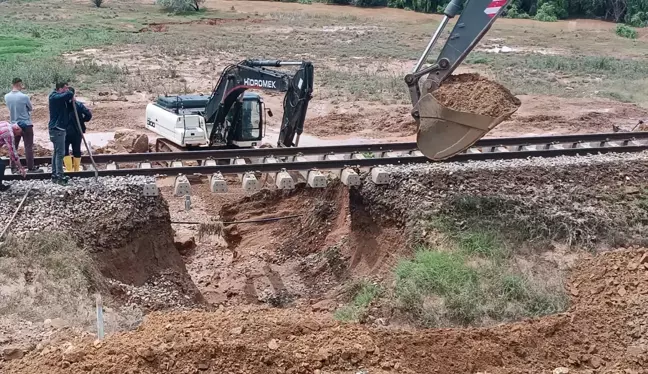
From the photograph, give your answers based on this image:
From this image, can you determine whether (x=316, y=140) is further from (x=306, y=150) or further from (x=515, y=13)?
(x=515, y=13)

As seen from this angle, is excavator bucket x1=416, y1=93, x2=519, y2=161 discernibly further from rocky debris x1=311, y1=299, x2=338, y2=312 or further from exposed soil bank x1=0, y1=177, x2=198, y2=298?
exposed soil bank x1=0, y1=177, x2=198, y2=298

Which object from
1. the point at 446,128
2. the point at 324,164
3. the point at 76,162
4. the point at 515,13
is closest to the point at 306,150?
the point at 324,164

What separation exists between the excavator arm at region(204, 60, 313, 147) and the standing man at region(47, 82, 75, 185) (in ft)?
15.1

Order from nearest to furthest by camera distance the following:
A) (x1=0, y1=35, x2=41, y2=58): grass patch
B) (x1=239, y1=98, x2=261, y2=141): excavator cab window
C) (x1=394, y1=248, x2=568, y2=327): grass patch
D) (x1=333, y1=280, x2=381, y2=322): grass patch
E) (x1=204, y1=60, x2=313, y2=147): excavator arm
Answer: (x1=394, y1=248, x2=568, y2=327): grass patch
(x1=333, y1=280, x2=381, y2=322): grass patch
(x1=204, y1=60, x2=313, y2=147): excavator arm
(x1=239, y1=98, x2=261, y2=141): excavator cab window
(x1=0, y1=35, x2=41, y2=58): grass patch

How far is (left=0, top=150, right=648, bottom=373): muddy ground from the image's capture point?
→ 23.8 ft

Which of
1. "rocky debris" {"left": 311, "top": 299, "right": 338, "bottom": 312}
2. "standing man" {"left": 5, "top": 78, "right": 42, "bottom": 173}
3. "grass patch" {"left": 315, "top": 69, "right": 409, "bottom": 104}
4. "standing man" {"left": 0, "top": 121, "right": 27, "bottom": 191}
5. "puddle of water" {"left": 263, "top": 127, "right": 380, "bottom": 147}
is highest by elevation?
"standing man" {"left": 5, "top": 78, "right": 42, "bottom": 173}

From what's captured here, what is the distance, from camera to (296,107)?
14789 mm

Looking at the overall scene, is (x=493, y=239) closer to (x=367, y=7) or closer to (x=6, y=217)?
(x=6, y=217)

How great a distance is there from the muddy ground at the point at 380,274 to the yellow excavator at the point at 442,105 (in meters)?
0.99

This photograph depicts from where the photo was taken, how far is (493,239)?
35.3ft

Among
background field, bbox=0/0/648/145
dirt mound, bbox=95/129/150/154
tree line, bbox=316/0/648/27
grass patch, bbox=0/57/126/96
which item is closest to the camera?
dirt mound, bbox=95/129/150/154

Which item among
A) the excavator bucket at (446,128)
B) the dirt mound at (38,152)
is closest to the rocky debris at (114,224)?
the excavator bucket at (446,128)

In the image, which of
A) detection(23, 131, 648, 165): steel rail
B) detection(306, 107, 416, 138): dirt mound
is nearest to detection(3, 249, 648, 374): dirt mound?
detection(23, 131, 648, 165): steel rail

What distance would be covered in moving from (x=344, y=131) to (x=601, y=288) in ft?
45.7
